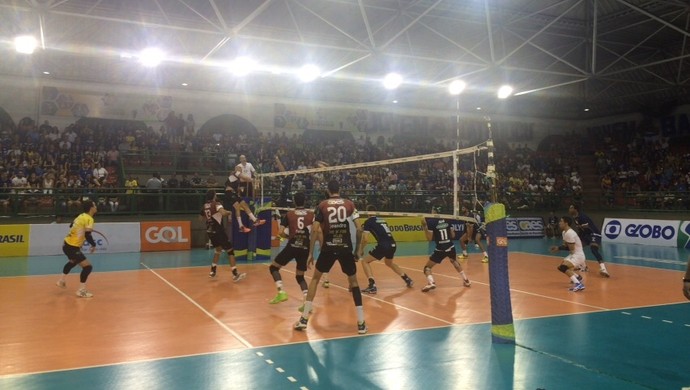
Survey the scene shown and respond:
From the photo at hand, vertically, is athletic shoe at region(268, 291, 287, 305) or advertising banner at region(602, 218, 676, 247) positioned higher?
advertising banner at region(602, 218, 676, 247)

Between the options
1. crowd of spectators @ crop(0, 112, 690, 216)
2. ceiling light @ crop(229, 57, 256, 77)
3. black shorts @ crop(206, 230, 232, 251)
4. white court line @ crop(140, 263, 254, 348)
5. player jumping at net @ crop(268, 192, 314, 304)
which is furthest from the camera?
ceiling light @ crop(229, 57, 256, 77)

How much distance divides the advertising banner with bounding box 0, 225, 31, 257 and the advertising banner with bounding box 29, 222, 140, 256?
0.19m

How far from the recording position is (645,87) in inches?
1280

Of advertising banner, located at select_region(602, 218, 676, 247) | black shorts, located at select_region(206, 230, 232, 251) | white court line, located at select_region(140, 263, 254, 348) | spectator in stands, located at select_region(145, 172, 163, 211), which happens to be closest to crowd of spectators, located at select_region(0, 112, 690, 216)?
spectator in stands, located at select_region(145, 172, 163, 211)

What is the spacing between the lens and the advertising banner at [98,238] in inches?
722

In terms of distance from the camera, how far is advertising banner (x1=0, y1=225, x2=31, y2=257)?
17.9 m

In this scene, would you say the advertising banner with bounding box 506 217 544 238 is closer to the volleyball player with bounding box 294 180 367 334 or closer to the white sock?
the volleyball player with bounding box 294 180 367 334

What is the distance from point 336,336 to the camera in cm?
752

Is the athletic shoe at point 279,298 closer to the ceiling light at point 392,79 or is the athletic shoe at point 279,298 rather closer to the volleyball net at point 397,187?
the volleyball net at point 397,187

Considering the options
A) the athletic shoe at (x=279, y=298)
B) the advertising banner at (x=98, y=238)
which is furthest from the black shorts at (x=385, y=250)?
the advertising banner at (x=98, y=238)

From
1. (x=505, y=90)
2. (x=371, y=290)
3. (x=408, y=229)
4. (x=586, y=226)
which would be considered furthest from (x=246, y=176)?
(x=505, y=90)

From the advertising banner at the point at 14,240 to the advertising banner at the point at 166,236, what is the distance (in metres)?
3.99

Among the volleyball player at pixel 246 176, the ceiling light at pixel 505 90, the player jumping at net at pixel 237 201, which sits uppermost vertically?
the ceiling light at pixel 505 90

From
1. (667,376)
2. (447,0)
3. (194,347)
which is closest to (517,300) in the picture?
(667,376)
